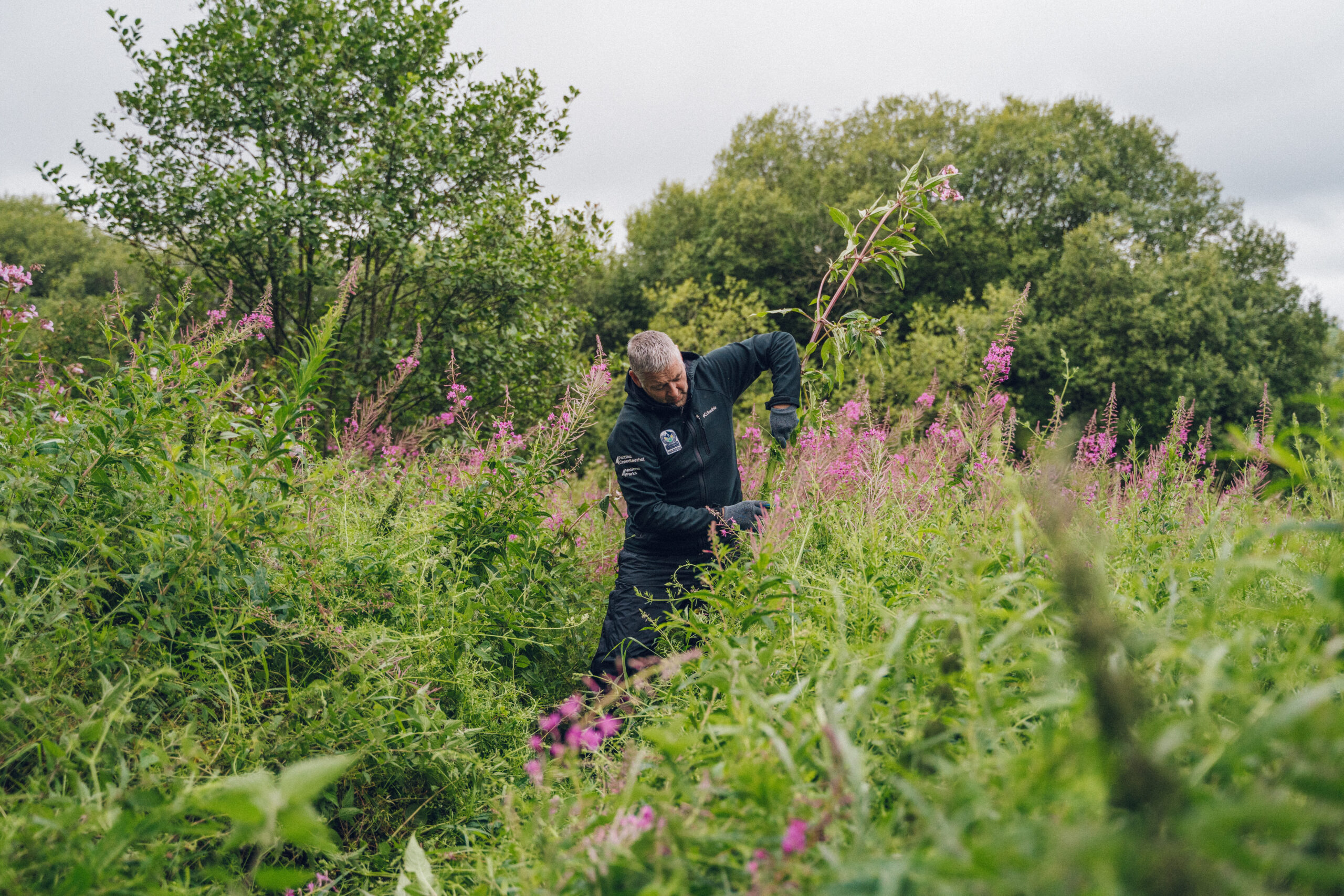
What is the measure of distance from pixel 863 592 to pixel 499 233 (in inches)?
348

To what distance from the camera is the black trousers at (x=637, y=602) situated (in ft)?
11.9

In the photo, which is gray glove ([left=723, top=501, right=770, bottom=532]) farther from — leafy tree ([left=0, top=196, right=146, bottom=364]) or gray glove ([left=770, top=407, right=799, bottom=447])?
leafy tree ([left=0, top=196, right=146, bottom=364])

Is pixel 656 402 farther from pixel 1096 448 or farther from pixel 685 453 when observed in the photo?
pixel 1096 448

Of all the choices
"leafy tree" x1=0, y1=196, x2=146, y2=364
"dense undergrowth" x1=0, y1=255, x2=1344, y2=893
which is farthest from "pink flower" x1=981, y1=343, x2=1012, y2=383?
"leafy tree" x1=0, y1=196, x2=146, y2=364

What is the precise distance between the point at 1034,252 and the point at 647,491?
25.3 metres

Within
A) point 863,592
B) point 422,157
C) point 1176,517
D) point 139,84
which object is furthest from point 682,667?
point 139,84

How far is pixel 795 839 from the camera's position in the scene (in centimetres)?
109

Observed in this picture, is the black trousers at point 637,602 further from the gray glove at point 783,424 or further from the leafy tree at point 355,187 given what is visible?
the leafy tree at point 355,187

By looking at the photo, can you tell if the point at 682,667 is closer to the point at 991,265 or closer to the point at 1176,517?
the point at 1176,517

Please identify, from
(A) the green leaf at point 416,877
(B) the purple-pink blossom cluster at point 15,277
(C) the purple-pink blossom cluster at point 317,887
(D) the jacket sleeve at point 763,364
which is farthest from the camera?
(D) the jacket sleeve at point 763,364

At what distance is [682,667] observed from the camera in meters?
2.44

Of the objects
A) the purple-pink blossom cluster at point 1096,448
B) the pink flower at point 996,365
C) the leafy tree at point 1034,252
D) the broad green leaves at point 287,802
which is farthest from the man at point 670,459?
the leafy tree at point 1034,252

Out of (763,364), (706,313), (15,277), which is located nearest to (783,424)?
(763,364)

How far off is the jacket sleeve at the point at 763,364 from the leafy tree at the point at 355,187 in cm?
591
